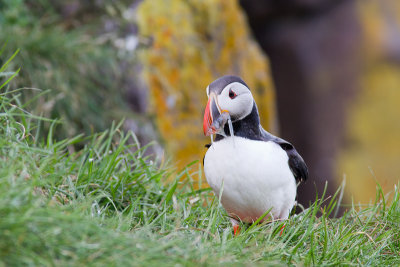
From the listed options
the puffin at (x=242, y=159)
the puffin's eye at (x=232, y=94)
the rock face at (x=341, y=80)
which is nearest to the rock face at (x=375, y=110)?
the rock face at (x=341, y=80)

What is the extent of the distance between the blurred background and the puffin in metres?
0.25

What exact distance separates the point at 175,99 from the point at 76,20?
4.18 ft

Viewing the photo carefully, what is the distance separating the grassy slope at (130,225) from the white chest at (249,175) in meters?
0.12

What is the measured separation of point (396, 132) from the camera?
9.71m

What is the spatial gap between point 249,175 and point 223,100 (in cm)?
40

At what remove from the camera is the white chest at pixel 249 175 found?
9.22ft

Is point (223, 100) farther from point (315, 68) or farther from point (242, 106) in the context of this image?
point (315, 68)

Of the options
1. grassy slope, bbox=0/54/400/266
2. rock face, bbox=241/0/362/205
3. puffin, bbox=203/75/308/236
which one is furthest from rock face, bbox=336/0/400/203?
puffin, bbox=203/75/308/236

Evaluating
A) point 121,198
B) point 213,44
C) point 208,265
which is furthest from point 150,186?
point 213,44

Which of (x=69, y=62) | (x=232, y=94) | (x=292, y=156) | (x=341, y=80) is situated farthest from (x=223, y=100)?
(x=341, y=80)

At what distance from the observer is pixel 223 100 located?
279cm

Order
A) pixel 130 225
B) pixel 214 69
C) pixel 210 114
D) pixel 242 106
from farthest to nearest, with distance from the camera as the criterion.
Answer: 1. pixel 214 69
2. pixel 242 106
3. pixel 210 114
4. pixel 130 225

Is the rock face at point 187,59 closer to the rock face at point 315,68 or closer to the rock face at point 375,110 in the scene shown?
the rock face at point 315,68

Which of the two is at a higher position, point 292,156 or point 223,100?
point 223,100
